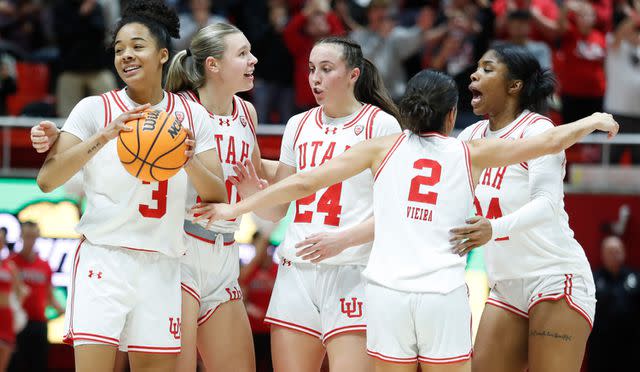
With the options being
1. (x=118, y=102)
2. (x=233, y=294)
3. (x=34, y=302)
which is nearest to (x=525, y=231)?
(x=233, y=294)

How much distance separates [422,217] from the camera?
5.21 meters

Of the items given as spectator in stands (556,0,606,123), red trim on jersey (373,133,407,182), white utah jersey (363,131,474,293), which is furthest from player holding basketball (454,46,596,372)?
spectator in stands (556,0,606,123)

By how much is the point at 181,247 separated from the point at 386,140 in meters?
1.25

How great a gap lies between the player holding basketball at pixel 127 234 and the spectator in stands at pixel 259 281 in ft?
16.5

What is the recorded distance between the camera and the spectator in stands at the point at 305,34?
11.9 meters

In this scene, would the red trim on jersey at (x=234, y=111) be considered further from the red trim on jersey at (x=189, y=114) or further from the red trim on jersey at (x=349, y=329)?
the red trim on jersey at (x=349, y=329)

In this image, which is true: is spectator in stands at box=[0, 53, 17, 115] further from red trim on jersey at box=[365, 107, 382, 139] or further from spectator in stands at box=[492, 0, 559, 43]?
red trim on jersey at box=[365, 107, 382, 139]

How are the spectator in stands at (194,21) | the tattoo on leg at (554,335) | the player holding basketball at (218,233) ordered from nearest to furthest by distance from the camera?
1. the tattoo on leg at (554,335)
2. the player holding basketball at (218,233)
3. the spectator in stands at (194,21)

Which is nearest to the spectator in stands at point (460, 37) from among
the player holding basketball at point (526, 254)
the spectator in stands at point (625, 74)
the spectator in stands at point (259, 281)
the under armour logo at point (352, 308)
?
the spectator in stands at point (625, 74)

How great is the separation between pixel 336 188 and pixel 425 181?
0.78 m

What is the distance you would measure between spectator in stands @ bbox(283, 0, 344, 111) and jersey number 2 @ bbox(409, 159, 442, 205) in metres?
6.62

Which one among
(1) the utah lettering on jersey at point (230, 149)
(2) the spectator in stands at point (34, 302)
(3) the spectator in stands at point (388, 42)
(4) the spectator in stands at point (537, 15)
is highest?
(4) the spectator in stands at point (537, 15)

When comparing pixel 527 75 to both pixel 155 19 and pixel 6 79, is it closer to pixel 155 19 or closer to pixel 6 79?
pixel 155 19

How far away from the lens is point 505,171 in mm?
5930
